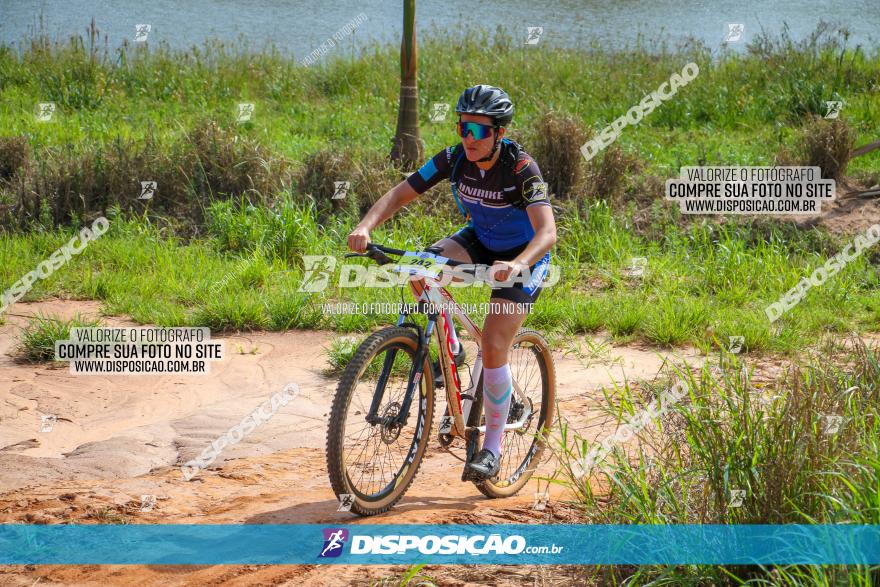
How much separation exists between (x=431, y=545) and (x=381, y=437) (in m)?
0.62

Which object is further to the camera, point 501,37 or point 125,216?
point 501,37

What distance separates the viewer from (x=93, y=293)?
8523 millimetres

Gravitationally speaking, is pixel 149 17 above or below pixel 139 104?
above

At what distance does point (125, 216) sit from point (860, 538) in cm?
863

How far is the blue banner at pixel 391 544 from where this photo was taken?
376 centimetres

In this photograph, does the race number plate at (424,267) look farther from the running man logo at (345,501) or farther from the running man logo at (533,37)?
the running man logo at (533,37)

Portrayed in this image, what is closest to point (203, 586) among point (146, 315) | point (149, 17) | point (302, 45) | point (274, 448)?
point (274, 448)

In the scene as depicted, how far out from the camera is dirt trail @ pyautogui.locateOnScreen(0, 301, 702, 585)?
15.6 feet

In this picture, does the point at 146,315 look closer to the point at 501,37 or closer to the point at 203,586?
the point at 203,586

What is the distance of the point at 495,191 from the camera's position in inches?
199

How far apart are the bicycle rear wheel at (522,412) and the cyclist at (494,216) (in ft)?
0.84

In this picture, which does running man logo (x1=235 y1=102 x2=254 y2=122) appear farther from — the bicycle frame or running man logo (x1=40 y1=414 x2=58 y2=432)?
the bicycle frame

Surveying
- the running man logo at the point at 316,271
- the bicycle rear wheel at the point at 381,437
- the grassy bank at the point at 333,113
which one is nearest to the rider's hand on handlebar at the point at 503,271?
the bicycle rear wheel at the point at 381,437

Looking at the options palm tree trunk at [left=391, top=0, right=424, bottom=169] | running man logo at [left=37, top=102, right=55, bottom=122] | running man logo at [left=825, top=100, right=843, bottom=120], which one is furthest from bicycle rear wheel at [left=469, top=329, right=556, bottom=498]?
running man logo at [left=37, top=102, right=55, bottom=122]
